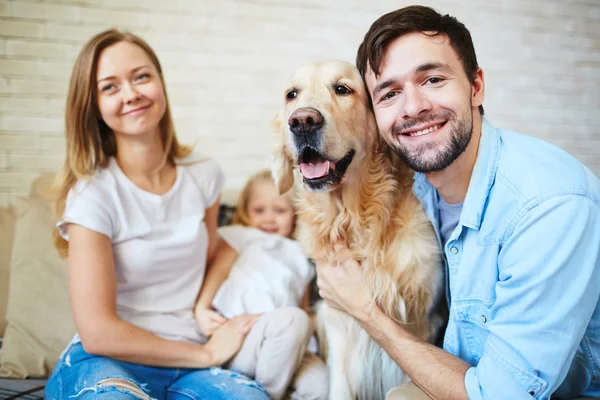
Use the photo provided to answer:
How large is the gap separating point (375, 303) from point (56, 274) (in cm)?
129

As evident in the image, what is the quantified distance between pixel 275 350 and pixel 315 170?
0.60m

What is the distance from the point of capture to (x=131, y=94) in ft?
4.87

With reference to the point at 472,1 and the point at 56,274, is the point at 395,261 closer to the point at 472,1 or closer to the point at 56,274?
the point at 56,274

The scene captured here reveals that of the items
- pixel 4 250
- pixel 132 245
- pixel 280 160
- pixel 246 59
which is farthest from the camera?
pixel 246 59

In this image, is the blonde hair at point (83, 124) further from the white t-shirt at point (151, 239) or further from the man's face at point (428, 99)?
the man's face at point (428, 99)

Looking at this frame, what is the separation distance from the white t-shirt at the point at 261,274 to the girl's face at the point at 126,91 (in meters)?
0.65

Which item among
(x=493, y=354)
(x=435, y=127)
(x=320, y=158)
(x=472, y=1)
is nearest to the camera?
(x=493, y=354)

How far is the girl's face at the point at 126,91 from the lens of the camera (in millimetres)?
1493

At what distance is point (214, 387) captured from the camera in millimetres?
1375

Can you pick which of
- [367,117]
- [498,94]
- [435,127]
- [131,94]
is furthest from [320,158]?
[498,94]

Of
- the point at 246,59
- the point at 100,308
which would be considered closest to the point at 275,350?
the point at 100,308

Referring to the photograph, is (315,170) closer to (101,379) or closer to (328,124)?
(328,124)

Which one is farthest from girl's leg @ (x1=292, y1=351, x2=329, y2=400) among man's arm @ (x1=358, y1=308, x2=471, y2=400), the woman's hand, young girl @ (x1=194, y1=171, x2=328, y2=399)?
man's arm @ (x1=358, y1=308, x2=471, y2=400)

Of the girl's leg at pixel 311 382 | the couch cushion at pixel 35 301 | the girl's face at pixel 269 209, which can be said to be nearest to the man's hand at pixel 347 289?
the girl's leg at pixel 311 382
